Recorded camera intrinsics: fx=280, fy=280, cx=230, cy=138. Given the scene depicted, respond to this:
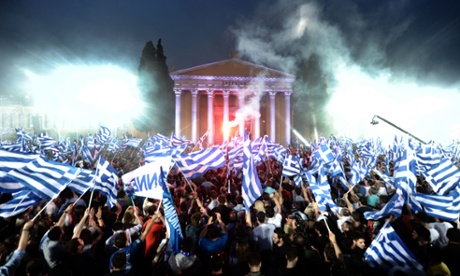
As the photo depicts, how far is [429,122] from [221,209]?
4530cm

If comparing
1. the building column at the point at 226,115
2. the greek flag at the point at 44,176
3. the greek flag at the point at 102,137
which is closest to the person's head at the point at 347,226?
the greek flag at the point at 44,176

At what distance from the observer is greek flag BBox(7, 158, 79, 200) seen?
435cm

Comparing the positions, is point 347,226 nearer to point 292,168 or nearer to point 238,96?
point 292,168

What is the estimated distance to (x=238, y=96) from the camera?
41000 millimetres

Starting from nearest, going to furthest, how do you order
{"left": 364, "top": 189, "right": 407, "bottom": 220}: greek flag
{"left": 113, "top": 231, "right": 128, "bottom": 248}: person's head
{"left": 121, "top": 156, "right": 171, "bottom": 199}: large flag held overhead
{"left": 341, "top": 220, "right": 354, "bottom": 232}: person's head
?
1. {"left": 113, "top": 231, "right": 128, "bottom": 248}: person's head
2. {"left": 364, "top": 189, "right": 407, "bottom": 220}: greek flag
3. {"left": 341, "top": 220, "right": 354, "bottom": 232}: person's head
4. {"left": 121, "top": 156, "right": 171, "bottom": 199}: large flag held overhead

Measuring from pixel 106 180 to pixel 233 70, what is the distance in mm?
36692

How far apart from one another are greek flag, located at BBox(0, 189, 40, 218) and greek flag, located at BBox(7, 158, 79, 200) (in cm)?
37

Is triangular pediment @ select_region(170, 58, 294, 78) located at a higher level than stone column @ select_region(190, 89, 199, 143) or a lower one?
higher

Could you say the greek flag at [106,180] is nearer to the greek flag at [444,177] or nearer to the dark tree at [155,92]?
the greek flag at [444,177]

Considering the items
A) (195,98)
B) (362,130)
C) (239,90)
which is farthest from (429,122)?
(195,98)

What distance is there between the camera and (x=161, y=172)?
15.3 feet

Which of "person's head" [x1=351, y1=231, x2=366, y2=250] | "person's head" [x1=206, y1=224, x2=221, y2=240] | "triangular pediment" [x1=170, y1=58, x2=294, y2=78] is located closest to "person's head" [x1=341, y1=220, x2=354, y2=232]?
"person's head" [x1=351, y1=231, x2=366, y2=250]

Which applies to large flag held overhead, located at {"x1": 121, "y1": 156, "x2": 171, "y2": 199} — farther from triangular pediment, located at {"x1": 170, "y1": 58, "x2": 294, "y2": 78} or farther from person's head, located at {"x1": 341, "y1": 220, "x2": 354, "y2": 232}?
triangular pediment, located at {"x1": 170, "y1": 58, "x2": 294, "y2": 78}

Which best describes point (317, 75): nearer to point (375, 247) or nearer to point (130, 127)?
point (130, 127)
